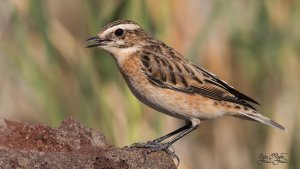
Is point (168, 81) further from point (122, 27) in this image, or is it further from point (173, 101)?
point (122, 27)

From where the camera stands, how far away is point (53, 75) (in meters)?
8.32

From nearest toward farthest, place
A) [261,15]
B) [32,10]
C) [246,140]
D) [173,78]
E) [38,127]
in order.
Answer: [38,127] < [173,78] < [32,10] < [261,15] < [246,140]

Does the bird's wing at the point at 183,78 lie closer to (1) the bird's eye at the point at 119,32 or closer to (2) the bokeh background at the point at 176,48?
(1) the bird's eye at the point at 119,32

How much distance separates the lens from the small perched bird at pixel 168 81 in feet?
23.5

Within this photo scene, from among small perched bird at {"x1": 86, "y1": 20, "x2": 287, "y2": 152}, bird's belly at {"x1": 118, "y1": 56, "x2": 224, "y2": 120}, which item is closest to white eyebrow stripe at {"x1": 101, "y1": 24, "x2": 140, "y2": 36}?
small perched bird at {"x1": 86, "y1": 20, "x2": 287, "y2": 152}

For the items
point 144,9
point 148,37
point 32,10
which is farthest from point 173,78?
point 32,10

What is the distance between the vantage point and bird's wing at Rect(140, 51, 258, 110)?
291 inches

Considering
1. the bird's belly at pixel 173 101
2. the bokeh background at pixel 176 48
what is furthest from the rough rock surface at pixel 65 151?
the bokeh background at pixel 176 48

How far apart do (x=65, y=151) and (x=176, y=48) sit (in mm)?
3683

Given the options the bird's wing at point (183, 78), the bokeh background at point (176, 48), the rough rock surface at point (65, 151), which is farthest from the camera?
the bokeh background at point (176, 48)

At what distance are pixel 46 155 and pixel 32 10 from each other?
3298mm

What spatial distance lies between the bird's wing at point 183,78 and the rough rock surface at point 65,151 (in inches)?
67.1

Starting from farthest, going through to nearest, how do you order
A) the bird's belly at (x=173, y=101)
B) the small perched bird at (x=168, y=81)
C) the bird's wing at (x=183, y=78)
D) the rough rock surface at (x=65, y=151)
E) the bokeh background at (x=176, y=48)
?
1. the bokeh background at (x=176, y=48)
2. the bird's wing at (x=183, y=78)
3. the small perched bird at (x=168, y=81)
4. the bird's belly at (x=173, y=101)
5. the rough rock surface at (x=65, y=151)

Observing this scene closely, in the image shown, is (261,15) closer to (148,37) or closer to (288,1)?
(288,1)
